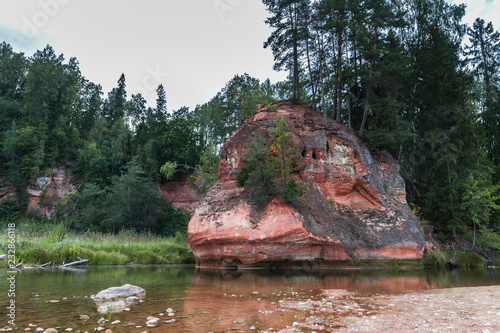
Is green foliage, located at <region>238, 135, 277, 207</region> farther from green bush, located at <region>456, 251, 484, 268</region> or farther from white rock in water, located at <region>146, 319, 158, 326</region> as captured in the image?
green bush, located at <region>456, 251, 484, 268</region>

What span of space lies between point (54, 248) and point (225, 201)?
10422 mm

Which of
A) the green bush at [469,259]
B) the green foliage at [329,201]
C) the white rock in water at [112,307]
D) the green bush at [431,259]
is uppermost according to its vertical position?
the green foliage at [329,201]

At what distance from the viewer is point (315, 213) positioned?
18.9 meters

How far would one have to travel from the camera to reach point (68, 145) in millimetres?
46500

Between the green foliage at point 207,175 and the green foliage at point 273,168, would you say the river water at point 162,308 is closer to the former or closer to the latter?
the green foliage at point 273,168

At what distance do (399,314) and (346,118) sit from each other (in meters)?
28.1

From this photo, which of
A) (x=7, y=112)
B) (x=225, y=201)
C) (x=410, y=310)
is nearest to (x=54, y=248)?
(x=225, y=201)

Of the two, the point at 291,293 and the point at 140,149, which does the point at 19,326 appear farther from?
the point at 140,149

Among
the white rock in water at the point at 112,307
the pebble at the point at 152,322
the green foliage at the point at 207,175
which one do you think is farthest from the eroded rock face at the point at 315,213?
the pebble at the point at 152,322

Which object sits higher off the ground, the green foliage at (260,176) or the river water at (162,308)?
the green foliage at (260,176)

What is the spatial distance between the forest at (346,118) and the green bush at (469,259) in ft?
6.96

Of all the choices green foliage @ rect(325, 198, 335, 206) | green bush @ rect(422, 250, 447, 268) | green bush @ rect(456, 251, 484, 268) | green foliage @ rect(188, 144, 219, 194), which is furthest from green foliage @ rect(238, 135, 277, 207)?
green bush @ rect(456, 251, 484, 268)

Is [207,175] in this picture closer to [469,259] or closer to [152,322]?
[469,259]

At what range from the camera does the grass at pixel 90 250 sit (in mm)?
17219
